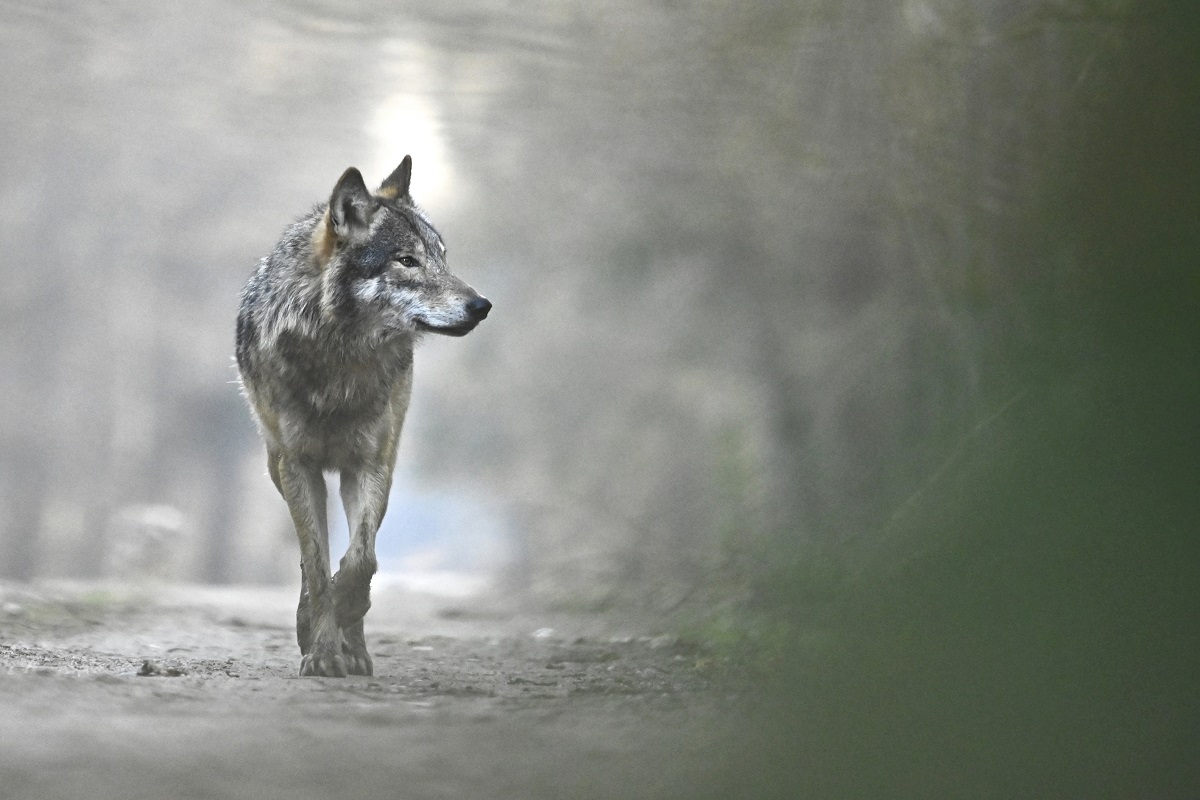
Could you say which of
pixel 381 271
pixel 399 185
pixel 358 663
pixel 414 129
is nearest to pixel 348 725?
pixel 358 663

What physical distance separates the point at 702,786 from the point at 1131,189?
154 cm

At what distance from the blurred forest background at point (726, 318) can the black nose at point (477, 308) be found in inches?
49.4

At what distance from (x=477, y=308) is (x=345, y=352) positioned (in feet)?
1.65

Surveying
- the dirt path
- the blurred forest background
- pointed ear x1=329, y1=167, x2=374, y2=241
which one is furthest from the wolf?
the blurred forest background

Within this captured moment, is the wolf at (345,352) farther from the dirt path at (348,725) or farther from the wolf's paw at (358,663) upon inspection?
the dirt path at (348,725)

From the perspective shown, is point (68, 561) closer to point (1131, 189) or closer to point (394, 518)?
point (394, 518)

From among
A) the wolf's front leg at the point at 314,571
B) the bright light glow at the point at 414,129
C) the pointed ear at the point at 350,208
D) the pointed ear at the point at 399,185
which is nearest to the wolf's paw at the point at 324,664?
the wolf's front leg at the point at 314,571

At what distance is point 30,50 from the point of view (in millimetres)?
4664

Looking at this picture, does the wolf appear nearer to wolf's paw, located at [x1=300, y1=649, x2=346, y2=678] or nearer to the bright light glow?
wolf's paw, located at [x1=300, y1=649, x2=346, y2=678]

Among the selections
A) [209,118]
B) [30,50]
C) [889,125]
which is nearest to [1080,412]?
[889,125]

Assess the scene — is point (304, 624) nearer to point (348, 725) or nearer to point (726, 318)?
point (348, 725)

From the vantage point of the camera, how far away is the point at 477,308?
3398mm

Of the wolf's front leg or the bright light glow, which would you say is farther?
the bright light glow

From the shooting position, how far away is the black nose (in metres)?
3.39
